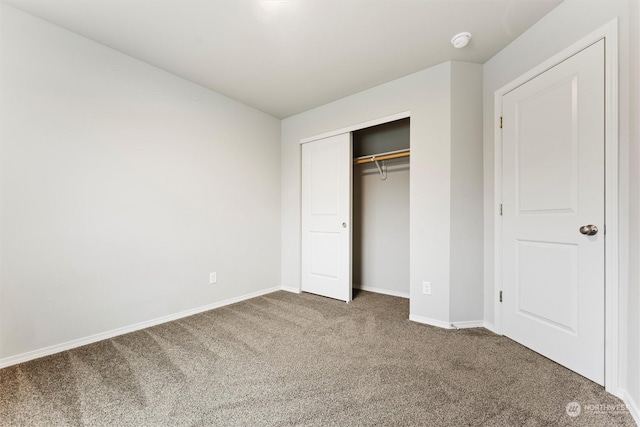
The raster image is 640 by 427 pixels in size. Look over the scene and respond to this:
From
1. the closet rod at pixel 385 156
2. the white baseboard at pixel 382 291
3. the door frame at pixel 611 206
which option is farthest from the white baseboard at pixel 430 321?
the closet rod at pixel 385 156

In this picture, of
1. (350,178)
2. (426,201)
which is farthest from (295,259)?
(426,201)

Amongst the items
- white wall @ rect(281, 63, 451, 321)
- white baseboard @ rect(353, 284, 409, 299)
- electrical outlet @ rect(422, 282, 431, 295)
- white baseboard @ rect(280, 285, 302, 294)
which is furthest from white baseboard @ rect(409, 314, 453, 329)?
white baseboard @ rect(280, 285, 302, 294)

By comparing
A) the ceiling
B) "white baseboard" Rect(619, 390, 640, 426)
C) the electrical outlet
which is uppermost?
the ceiling

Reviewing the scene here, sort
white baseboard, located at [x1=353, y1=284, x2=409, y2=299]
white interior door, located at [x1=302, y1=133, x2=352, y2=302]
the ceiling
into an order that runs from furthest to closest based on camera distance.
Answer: white baseboard, located at [x1=353, y1=284, x2=409, y2=299], white interior door, located at [x1=302, y1=133, x2=352, y2=302], the ceiling

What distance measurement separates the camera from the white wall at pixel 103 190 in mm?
1743

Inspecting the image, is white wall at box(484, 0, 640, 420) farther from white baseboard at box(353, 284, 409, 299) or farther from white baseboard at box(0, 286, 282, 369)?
white baseboard at box(0, 286, 282, 369)

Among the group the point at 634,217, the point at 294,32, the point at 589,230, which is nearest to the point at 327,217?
the point at 294,32

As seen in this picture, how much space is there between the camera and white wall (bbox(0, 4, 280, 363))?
174 cm

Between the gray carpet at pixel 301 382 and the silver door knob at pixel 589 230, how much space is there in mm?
865

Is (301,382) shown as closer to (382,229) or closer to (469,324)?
(469,324)

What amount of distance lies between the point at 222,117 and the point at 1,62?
158cm

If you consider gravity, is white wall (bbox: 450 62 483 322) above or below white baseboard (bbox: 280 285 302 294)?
above

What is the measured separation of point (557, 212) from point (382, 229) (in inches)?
75.9

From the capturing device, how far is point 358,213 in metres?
3.74
